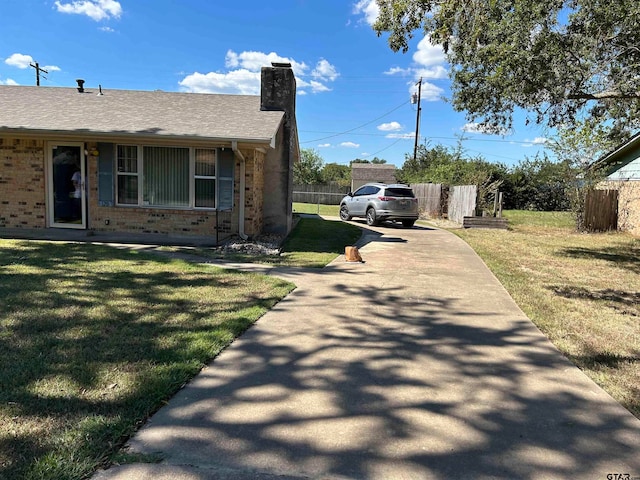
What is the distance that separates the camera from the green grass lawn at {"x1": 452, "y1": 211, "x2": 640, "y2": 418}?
14.3ft

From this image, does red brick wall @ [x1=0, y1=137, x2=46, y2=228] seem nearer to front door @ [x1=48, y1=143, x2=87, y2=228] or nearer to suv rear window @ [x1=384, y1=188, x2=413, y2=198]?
front door @ [x1=48, y1=143, x2=87, y2=228]

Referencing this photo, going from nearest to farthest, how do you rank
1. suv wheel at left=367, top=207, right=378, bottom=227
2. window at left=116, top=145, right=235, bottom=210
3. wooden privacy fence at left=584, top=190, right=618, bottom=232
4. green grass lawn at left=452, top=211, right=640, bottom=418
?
1. green grass lawn at left=452, top=211, right=640, bottom=418
2. window at left=116, top=145, right=235, bottom=210
3. wooden privacy fence at left=584, top=190, right=618, bottom=232
4. suv wheel at left=367, top=207, right=378, bottom=227

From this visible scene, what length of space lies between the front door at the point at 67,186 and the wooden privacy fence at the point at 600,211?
17.1 meters

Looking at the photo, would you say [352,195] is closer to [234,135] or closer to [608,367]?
[234,135]

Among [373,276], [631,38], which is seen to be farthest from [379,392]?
[631,38]

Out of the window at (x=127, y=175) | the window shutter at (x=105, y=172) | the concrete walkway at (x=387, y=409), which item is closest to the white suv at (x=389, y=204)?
the window at (x=127, y=175)

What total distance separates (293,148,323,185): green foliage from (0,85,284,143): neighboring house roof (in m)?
34.3

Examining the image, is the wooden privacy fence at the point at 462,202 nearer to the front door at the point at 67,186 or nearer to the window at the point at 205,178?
the window at the point at 205,178

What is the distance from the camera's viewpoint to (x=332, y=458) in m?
2.73

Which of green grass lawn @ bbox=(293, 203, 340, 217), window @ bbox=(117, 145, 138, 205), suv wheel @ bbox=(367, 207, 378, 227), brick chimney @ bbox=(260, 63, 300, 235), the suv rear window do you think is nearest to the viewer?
window @ bbox=(117, 145, 138, 205)

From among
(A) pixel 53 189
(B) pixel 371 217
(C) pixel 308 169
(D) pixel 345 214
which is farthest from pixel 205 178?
(C) pixel 308 169

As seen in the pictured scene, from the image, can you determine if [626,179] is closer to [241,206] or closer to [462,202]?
[462,202]

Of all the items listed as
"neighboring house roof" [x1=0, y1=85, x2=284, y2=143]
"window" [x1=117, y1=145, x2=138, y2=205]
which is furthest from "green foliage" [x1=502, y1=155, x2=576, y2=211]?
"window" [x1=117, y1=145, x2=138, y2=205]

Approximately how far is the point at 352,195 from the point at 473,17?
33.6 feet
